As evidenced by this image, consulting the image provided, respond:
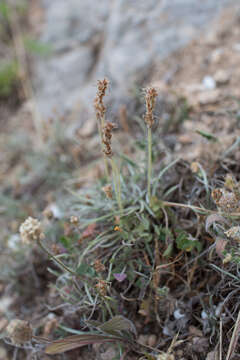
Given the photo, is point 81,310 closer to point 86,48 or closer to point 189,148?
point 189,148

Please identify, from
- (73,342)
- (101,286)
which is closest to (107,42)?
(101,286)

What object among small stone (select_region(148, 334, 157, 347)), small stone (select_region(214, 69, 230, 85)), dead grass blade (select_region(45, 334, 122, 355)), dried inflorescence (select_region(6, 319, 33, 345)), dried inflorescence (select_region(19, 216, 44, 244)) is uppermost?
small stone (select_region(214, 69, 230, 85))

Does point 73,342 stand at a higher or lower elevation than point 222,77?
lower

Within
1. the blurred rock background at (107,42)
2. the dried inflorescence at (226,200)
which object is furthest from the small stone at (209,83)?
the dried inflorescence at (226,200)

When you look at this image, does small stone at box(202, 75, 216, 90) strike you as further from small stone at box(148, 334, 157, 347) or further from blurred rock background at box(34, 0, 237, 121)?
small stone at box(148, 334, 157, 347)

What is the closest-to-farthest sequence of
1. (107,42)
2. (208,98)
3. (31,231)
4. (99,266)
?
(31,231) < (99,266) < (208,98) < (107,42)

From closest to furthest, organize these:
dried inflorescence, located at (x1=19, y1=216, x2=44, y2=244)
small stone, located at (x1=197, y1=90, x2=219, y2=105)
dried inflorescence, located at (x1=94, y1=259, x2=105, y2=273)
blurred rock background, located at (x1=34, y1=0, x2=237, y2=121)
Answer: dried inflorescence, located at (x1=19, y1=216, x2=44, y2=244)
dried inflorescence, located at (x1=94, y1=259, x2=105, y2=273)
small stone, located at (x1=197, y1=90, x2=219, y2=105)
blurred rock background, located at (x1=34, y1=0, x2=237, y2=121)

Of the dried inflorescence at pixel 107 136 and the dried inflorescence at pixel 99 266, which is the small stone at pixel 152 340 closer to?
the dried inflorescence at pixel 99 266

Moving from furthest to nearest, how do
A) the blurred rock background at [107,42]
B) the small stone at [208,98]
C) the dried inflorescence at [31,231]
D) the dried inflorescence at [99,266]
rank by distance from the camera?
the blurred rock background at [107,42] → the small stone at [208,98] → the dried inflorescence at [99,266] → the dried inflorescence at [31,231]

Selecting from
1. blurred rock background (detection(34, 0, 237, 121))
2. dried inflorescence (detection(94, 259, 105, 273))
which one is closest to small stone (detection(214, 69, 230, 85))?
blurred rock background (detection(34, 0, 237, 121))

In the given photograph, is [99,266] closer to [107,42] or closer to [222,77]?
[222,77]

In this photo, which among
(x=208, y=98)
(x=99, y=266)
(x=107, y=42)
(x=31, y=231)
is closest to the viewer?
(x=31, y=231)

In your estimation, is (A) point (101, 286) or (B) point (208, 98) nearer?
(A) point (101, 286)
